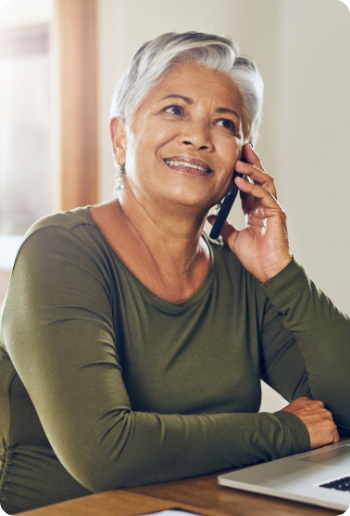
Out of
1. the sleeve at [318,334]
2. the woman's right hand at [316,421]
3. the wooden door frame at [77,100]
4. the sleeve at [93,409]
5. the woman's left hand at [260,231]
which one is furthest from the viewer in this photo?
the wooden door frame at [77,100]

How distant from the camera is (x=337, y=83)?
6.25 feet

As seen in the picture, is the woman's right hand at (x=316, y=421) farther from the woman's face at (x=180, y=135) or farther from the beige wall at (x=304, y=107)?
the beige wall at (x=304, y=107)

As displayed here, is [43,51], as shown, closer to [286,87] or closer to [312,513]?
[286,87]

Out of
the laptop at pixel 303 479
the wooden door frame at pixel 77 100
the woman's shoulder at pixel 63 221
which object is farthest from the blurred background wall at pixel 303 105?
the laptop at pixel 303 479

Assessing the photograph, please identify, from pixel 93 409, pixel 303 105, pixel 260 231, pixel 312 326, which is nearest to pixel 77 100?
pixel 303 105

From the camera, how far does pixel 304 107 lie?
6.53 feet

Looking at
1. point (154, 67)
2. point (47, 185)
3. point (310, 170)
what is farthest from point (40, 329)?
point (47, 185)

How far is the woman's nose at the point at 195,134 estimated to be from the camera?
1207 millimetres

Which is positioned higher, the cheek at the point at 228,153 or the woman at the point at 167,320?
the cheek at the point at 228,153

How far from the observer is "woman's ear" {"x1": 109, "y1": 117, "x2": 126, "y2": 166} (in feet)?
4.29

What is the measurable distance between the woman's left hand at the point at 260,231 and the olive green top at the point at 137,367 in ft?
0.17

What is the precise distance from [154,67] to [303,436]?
0.84 metres

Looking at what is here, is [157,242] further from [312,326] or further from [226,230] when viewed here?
[312,326]

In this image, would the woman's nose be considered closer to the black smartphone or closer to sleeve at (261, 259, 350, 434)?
the black smartphone
